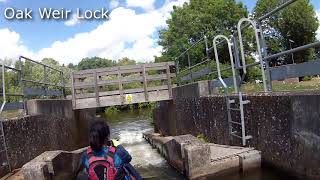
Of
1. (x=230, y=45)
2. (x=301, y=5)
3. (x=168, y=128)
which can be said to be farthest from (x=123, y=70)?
(x=301, y=5)

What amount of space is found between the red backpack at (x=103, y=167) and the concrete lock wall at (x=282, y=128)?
3081 millimetres

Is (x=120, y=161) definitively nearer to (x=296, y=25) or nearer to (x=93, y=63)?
(x=296, y=25)

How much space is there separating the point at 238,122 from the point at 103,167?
5.14 meters

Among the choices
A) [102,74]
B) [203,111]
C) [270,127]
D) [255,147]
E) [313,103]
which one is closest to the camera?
[313,103]

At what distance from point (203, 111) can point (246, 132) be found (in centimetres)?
278

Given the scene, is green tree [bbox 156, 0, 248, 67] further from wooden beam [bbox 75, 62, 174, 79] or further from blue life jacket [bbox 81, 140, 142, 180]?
blue life jacket [bbox 81, 140, 142, 180]

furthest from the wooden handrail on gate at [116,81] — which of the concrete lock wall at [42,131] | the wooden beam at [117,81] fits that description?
the concrete lock wall at [42,131]

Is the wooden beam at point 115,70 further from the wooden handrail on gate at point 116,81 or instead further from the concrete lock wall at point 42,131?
the concrete lock wall at point 42,131

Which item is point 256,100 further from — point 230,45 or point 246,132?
point 230,45

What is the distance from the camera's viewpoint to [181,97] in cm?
1409

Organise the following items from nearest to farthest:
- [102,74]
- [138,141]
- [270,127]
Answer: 1. [270,127]
2. [102,74]
3. [138,141]

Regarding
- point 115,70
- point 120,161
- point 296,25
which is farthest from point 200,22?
point 120,161

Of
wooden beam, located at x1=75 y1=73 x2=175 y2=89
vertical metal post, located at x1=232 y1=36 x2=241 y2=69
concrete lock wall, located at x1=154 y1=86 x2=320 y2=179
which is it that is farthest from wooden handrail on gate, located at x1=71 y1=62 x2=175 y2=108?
vertical metal post, located at x1=232 y1=36 x2=241 y2=69

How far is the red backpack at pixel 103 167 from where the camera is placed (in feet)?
12.6
